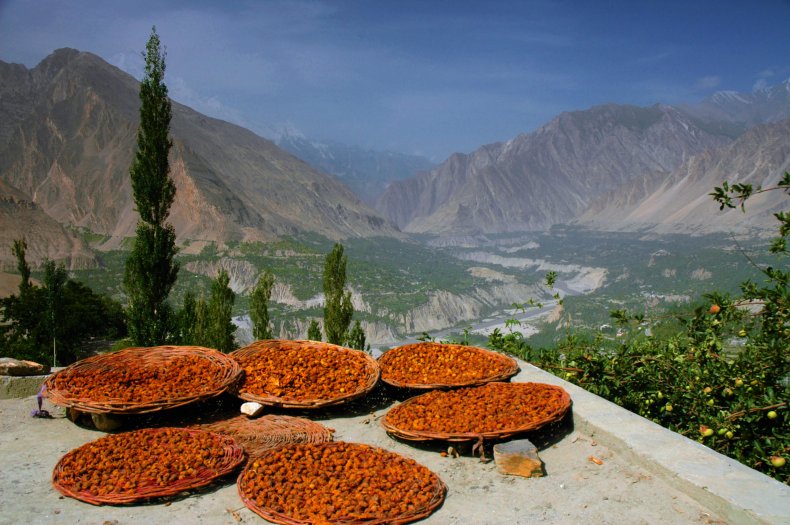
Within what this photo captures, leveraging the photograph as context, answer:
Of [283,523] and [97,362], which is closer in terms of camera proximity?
[283,523]

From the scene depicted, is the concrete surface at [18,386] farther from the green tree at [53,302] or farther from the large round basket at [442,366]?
the green tree at [53,302]

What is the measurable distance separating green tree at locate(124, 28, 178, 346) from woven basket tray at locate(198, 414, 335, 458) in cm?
1062

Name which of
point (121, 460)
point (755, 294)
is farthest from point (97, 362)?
point (755, 294)

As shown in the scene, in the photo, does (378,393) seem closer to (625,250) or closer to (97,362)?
(97,362)

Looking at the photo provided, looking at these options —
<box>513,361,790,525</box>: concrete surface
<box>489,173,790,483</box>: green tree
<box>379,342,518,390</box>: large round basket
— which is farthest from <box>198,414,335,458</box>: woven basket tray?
<box>489,173,790,483</box>: green tree

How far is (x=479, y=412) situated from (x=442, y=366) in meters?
1.39

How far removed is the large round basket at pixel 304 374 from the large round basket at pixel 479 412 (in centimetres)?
65

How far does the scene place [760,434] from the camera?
547 cm

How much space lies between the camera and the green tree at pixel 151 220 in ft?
51.3

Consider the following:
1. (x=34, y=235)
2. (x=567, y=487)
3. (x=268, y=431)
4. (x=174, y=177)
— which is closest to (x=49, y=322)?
(x=268, y=431)

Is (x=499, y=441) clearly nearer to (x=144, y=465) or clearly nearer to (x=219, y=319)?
(x=144, y=465)

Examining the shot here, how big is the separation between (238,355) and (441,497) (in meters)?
3.48

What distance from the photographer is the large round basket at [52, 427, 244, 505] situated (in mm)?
4398

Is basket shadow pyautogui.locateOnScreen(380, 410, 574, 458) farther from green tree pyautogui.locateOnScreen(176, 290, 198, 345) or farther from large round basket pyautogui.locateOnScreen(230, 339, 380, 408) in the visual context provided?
green tree pyautogui.locateOnScreen(176, 290, 198, 345)
